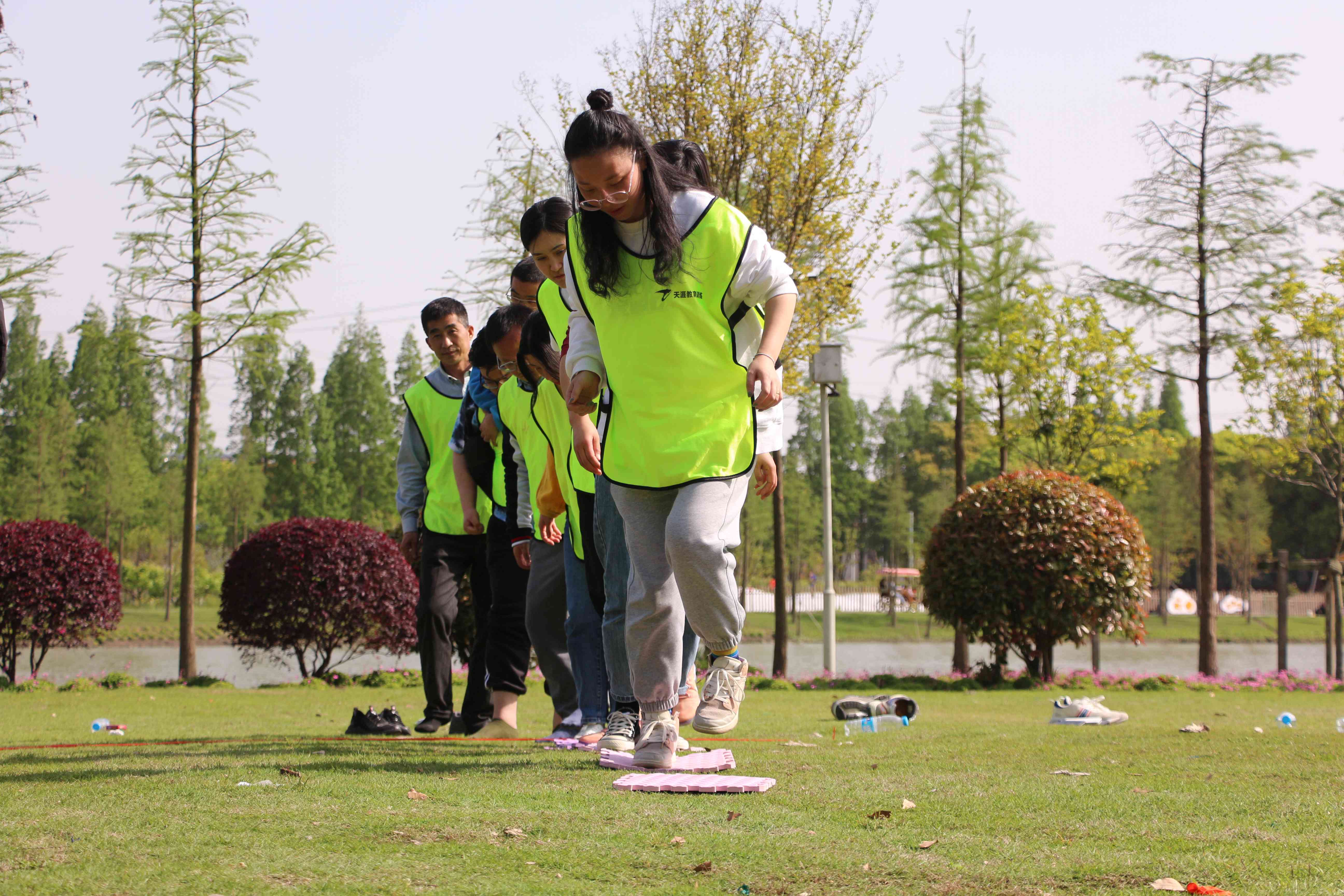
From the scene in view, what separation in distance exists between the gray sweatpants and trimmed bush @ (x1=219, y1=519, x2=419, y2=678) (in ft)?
34.1

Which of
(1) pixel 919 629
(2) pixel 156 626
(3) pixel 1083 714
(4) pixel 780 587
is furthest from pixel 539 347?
(1) pixel 919 629

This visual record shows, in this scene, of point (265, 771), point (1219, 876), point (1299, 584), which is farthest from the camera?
point (1299, 584)

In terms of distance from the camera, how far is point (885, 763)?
408 cm

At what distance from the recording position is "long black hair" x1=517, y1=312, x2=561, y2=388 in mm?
4676

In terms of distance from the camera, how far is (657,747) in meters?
3.62

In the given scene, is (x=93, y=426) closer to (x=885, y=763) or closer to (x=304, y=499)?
(x=304, y=499)

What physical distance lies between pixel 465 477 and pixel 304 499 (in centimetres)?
4919

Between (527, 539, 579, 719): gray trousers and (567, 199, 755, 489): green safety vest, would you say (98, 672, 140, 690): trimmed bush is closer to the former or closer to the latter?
(527, 539, 579, 719): gray trousers

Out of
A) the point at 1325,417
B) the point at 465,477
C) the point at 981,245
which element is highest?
the point at 981,245

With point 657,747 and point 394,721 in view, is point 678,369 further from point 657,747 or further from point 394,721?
point 394,721

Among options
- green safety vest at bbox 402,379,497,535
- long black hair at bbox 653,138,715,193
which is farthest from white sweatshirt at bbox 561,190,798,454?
green safety vest at bbox 402,379,497,535

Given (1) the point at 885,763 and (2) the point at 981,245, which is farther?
(2) the point at 981,245

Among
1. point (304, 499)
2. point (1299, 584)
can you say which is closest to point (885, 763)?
point (304, 499)

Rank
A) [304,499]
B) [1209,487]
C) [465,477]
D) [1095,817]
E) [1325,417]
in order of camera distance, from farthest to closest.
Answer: [304,499], [1325,417], [1209,487], [465,477], [1095,817]
